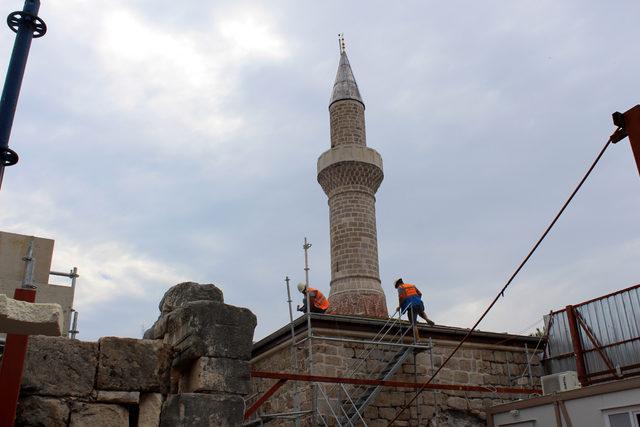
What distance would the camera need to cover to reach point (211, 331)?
5789 mm

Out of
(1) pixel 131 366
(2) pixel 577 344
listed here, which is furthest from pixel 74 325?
Result: (2) pixel 577 344

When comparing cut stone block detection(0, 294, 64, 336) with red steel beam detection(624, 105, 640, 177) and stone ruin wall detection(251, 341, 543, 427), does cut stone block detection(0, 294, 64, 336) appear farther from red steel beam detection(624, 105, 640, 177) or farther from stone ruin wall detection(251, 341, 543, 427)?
stone ruin wall detection(251, 341, 543, 427)

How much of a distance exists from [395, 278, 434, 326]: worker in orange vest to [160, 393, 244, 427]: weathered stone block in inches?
258

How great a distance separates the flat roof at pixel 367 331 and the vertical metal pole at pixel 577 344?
5.12ft

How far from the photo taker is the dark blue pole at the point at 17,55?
5.34m

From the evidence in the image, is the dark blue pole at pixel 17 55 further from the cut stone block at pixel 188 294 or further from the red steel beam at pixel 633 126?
the red steel beam at pixel 633 126

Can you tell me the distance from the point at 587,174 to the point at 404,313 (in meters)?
6.92

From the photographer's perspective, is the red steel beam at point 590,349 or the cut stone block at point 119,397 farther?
the red steel beam at point 590,349

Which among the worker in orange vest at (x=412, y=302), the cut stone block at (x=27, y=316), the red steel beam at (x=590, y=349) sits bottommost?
the cut stone block at (x=27, y=316)

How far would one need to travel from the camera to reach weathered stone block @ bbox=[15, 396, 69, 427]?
5156 millimetres

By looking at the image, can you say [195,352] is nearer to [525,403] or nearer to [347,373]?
[347,373]

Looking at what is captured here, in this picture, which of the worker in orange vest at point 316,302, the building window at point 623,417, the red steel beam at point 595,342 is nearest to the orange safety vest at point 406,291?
the worker in orange vest at point 316,302

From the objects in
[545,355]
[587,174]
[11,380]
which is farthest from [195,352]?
[545,355]

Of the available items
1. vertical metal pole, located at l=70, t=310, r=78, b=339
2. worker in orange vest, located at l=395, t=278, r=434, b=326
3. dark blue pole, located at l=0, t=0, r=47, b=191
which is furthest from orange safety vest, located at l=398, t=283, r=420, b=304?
dark blue pole, located at l=0, t=0, r=47, b=191
